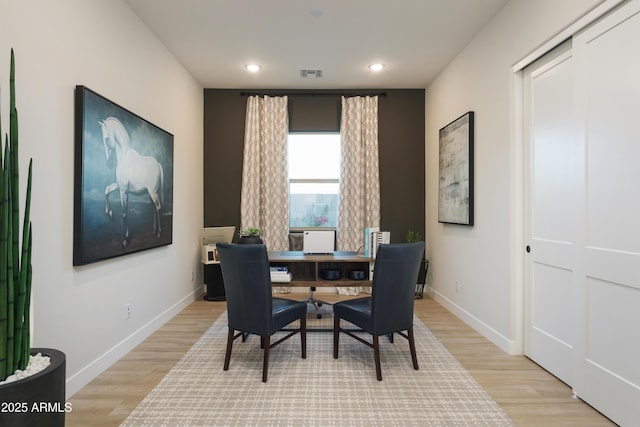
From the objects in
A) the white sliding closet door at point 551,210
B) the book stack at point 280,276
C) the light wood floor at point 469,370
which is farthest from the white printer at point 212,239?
the white sliding closet door at point 551,210

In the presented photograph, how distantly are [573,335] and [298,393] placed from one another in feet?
5.77

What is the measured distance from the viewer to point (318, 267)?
11.3 feet

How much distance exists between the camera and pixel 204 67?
4270 mm

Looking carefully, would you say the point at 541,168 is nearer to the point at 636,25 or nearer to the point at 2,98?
the point at 636,25

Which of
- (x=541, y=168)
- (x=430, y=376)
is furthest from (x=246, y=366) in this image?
(x=541, y=168)

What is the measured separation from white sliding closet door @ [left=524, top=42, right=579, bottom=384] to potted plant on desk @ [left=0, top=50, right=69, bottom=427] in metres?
2.73

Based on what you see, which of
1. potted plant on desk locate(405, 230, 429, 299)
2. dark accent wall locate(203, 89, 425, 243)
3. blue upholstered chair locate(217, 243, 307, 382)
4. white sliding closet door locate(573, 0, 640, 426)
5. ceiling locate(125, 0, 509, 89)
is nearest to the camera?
white sliding closet door locate(573, 0, 640, 426)

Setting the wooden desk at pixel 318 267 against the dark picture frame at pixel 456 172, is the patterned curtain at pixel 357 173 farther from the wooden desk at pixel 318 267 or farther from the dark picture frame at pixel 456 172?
the wooden desk at pixel 318 267

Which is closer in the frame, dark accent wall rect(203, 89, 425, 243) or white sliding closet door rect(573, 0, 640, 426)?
white sliding closet door rect(573, 0, 640, 426)

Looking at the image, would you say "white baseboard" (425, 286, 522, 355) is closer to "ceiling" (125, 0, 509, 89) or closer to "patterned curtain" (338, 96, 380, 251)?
"patterned curtain" (338, 96, 380, 251)

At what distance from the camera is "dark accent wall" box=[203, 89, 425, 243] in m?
5.06

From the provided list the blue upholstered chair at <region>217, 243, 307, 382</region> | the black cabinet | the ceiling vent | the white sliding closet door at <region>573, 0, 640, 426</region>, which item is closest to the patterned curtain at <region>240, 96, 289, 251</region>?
the ceiling vent

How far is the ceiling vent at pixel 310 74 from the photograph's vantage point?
439cm

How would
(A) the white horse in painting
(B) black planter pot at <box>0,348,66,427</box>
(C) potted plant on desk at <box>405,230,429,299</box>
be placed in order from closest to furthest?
1. (B) black planter pot at <box>0,348,66,427</box>
2. (A) the white horse in painting
3. (C) potted plant on desk at <box>405,230,429,299</box>
